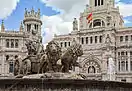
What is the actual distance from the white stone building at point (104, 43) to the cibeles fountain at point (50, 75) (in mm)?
50712

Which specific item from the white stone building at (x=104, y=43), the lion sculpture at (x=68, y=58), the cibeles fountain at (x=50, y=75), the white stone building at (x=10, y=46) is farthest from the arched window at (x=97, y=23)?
the lion sculpture at (x=68, y=58)

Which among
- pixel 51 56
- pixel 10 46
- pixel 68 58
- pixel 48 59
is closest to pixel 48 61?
pixel 48 59

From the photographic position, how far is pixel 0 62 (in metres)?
70.8

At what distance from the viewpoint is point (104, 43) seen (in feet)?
233

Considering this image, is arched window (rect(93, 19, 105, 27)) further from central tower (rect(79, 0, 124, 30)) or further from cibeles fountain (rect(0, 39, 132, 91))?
cibeles fountain (rect(0, 39, 132, 91))

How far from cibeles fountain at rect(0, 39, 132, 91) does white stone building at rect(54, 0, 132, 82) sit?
50.7 metres

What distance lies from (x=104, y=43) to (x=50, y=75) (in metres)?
56.3

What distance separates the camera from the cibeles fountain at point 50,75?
1305cm

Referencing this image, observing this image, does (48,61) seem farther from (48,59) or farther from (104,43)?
(104,43)

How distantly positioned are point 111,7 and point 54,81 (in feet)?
213

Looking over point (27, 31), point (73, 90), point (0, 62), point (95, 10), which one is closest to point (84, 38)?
point (95, 10)

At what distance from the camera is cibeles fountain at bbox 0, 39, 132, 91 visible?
13.0m

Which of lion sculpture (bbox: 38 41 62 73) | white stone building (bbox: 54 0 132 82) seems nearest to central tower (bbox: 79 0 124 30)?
white stone building (bbox: 54 0 132 82)

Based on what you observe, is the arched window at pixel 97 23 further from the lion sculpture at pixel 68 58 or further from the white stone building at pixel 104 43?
the lion sculpture at pixel 68 58
